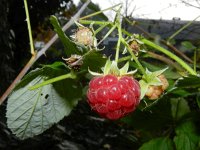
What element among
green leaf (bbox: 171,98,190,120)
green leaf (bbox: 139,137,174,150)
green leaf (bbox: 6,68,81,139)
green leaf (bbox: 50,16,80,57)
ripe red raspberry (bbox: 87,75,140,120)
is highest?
green leaf (bbox: 50,16,80,57)

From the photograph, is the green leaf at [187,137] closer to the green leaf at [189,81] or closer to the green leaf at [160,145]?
the green leaf at [160,145]

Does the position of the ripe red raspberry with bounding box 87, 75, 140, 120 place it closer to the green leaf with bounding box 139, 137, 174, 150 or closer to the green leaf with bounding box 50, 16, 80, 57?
the green leaf with bounding box 50, 16, 80, 57

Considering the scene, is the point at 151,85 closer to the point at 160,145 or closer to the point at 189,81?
the point at 189,81

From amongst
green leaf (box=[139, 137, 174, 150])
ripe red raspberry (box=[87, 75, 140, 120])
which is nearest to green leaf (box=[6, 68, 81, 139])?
ripe red raspberry (box=[87, 75, 140, 120])

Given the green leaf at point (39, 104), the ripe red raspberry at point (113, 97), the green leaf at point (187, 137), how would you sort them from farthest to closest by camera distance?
1. the green leaf at point (187, 137)
2. the green leaf at point (39, 104)
3. the ripe red raspberry at point (113, 97)

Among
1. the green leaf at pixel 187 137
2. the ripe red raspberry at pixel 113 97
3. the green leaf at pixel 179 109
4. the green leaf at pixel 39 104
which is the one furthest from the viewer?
the green leaf at pixel 179 109

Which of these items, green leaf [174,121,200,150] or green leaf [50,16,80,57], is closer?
green leaf [50,16,80,57]

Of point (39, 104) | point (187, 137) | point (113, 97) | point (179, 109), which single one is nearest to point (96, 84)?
point (113, 97)

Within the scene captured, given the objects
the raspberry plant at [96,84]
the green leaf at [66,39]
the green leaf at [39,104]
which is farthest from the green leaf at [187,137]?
the green leaf at [66,39]
